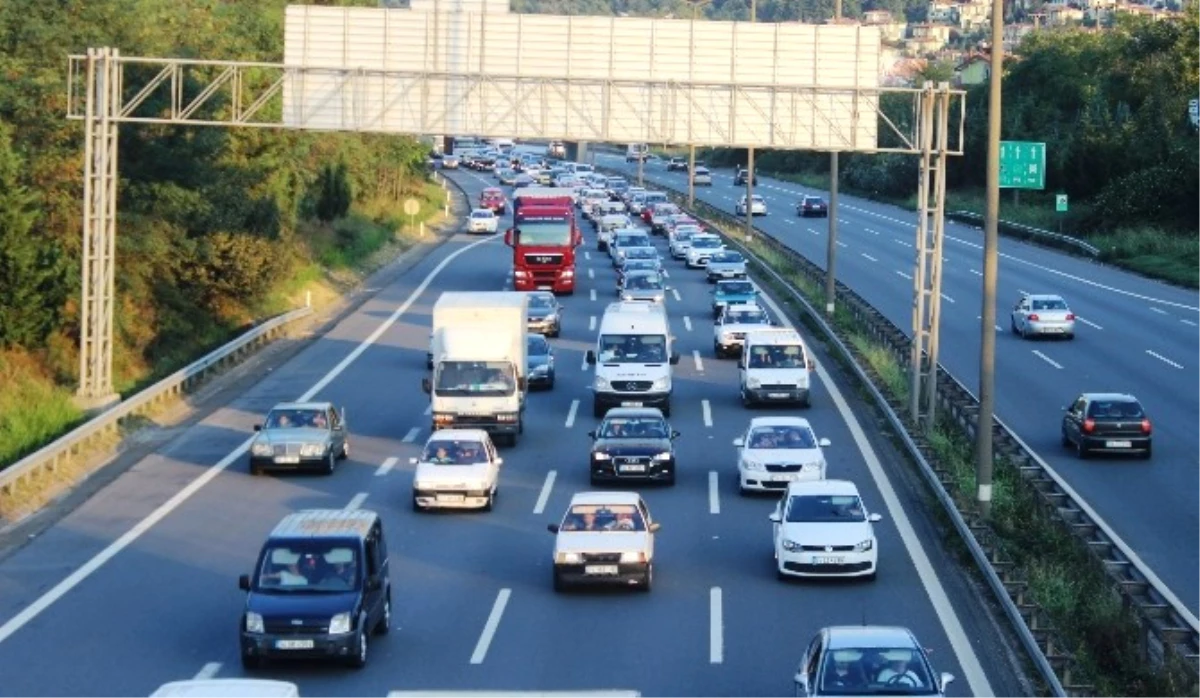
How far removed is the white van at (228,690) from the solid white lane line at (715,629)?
7488 millimetres

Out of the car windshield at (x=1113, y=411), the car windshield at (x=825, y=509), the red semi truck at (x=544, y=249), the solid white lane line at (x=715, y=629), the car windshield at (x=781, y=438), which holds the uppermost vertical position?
the red semi truck at (x=544, y=249)

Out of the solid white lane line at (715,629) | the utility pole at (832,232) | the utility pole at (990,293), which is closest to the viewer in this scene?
the solid white lane line at (715,629)

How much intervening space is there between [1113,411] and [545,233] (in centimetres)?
3037

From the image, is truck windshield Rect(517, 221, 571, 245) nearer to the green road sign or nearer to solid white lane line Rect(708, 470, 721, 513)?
solid white lane line Rect(708, 470, 721, 513)

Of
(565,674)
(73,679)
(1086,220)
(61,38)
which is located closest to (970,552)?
(565,674)

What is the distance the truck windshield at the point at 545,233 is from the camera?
66.0m

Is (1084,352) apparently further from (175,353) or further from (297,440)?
(297,440)

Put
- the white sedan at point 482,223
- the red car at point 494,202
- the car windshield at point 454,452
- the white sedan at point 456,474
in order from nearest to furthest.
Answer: the white sedan at point 456,474 < the car windshield at point 454,452 < the white sedan at point 482,223 < the red car at point 494,202

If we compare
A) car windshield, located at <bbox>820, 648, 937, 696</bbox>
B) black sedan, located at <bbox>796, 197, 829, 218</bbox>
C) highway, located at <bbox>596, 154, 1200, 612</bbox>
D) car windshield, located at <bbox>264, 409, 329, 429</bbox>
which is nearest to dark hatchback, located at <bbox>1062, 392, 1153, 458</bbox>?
highway, located at <bbox>596, 154, 1200, 612</bbox>

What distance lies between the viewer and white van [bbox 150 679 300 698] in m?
16.4

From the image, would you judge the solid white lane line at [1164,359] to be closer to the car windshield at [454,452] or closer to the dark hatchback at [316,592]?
the car windshield at [454,452]

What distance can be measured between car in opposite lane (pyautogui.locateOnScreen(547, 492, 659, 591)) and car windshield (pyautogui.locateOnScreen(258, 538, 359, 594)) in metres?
4.69

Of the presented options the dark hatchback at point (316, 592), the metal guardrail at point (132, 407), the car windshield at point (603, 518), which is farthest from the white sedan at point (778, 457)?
the metal guardrail at point (132, 407)

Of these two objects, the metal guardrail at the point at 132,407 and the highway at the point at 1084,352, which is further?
the highway at the point at 1084,352
